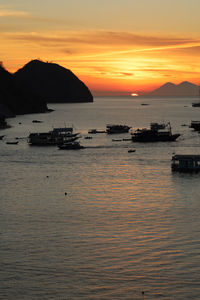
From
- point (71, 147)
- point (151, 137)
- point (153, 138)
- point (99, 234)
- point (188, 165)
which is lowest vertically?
point (99, 234)

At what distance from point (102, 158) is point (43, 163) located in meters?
14.4

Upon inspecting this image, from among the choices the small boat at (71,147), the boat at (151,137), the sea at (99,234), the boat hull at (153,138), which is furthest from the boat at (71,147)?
the sea at (99,234)

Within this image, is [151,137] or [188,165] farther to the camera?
[151,137]

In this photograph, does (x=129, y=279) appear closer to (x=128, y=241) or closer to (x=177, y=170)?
(x=128, y=241)

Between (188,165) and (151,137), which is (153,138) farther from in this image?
(188,165)

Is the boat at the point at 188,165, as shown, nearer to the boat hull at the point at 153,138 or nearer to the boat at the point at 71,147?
the boat at the point at 71,147

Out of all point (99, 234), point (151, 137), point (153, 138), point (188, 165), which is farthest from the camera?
point (153, 138)

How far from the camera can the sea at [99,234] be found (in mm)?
32250

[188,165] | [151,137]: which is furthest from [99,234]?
[151,137]

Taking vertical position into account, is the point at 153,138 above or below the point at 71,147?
above

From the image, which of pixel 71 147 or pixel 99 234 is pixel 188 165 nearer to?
pixel 99 234

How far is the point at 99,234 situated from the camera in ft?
141

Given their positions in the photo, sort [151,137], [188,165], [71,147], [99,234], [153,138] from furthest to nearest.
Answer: [153,138] → [151,137] → [71,147] → [188,165] → [99,234]

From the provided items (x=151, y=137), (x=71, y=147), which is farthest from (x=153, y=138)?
(x=71, y=147)
